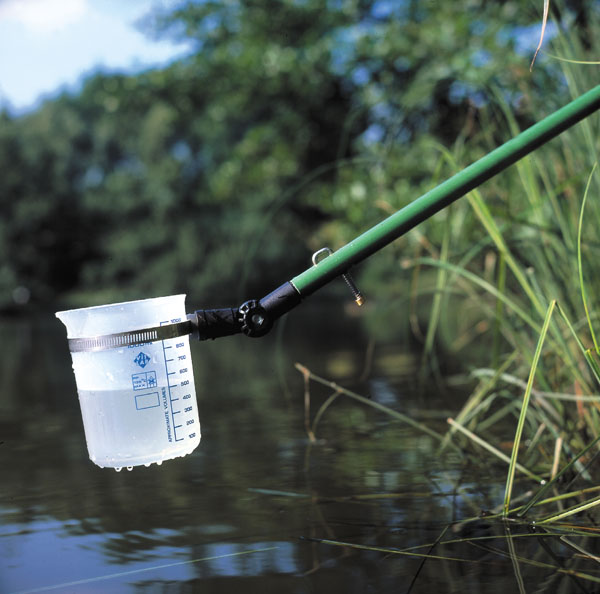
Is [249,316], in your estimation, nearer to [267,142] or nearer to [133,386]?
[133,386]

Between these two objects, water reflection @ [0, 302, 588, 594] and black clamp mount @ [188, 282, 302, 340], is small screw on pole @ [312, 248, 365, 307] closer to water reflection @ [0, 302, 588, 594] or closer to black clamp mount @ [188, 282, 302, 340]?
black clamp mount @ [188, 282, 302, 340]

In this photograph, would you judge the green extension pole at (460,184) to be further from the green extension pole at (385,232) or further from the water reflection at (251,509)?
the water reflection at (251,509)

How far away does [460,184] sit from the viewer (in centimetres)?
150

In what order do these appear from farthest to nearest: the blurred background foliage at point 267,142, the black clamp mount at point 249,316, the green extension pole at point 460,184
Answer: the blurred background foliage at point 267,142 → the black clamp mount at point 249,316 → the green extension pole at point 460,184

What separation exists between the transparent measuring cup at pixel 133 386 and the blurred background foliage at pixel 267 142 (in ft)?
1.77

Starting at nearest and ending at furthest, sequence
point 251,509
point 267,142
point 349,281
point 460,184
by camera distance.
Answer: point 460,184, point 349,281, point 251,509, point 267,142

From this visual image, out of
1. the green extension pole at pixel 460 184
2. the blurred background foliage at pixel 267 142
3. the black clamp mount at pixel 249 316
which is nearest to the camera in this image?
the green extension pole at pixel 460 184

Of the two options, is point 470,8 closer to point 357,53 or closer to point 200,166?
point 357,53

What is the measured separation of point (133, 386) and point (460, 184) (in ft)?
2.06

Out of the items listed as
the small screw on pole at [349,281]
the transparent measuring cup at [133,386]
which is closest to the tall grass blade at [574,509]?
the small screw on pole at [349,281]

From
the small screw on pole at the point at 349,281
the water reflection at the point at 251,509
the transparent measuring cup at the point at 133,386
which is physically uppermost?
the small screw on pole at the point at 349,281

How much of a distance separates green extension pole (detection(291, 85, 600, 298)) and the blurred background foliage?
2.05ft

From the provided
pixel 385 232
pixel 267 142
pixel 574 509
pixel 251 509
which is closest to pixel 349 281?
pixel 385 232

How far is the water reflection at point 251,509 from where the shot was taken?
1646mm
